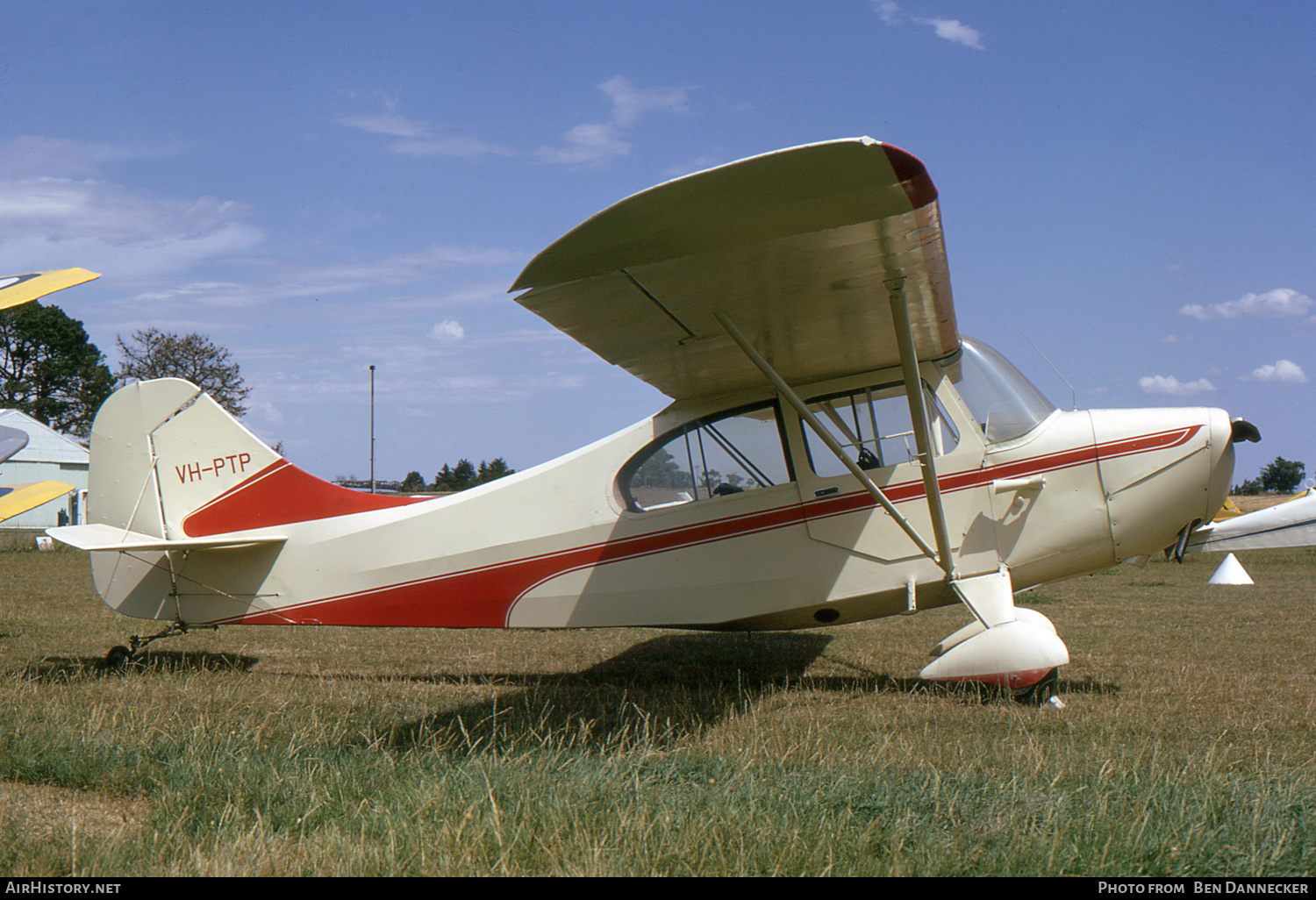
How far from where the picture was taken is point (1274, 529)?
9625 mm

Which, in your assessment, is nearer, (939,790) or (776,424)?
(939,790)

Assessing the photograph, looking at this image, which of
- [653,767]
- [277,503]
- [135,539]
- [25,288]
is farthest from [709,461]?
[135,539]

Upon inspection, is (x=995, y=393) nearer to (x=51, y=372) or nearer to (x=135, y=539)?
(x=135, y=539)

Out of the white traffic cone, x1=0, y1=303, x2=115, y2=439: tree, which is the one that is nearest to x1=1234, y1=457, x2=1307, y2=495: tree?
the white traffic cone

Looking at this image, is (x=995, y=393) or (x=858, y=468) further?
(x=995, y=393)

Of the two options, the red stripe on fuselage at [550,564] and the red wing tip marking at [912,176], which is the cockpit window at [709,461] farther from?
the red wing tip marking at [912,176]

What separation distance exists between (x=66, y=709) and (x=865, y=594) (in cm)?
482

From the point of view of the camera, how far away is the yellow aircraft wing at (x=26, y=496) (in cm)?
1013

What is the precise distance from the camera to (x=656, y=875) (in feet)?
7.84

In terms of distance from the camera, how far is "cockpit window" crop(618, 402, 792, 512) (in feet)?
19.7

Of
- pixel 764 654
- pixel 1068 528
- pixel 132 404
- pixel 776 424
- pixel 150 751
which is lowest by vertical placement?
pixel 764 654

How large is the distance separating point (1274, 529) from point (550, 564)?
8.58m
